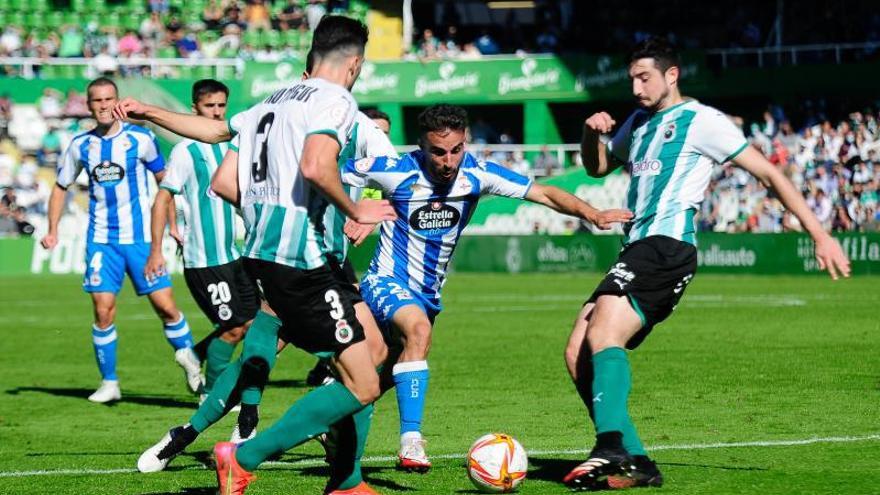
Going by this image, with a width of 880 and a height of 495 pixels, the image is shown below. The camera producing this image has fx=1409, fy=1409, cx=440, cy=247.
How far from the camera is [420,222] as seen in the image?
8.52m

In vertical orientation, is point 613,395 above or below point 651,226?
below

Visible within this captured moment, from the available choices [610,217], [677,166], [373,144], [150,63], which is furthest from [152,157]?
[150,63]

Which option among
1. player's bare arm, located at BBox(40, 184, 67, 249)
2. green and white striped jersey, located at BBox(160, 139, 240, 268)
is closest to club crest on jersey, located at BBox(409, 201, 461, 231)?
green and white striped jersey, located at BBox(160, 139, 240, 268)

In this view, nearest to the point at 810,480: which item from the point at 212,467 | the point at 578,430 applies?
the point at 578,430

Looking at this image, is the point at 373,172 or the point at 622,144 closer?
the point at 622,144

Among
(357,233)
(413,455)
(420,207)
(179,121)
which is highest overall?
(179,121)

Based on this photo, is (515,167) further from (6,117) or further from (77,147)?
(77,147)

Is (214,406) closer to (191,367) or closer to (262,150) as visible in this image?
(262,150)

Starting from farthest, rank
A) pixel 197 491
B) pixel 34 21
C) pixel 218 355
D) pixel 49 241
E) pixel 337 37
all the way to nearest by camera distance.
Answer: pixel 34 21
pixel 49 241
pixel 218 355
pixel 197 491
pixel 337 37

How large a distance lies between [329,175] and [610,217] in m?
1.74

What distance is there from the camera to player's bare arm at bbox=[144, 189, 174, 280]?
431 inches

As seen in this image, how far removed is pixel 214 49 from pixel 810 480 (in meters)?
A: 34.9

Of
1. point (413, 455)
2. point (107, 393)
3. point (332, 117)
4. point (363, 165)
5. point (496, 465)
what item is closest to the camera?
point (332, 117)

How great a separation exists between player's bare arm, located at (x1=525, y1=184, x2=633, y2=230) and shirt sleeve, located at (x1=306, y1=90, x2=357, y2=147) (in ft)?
Answer: 5.22
